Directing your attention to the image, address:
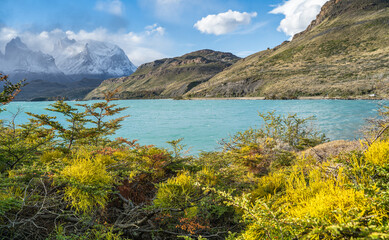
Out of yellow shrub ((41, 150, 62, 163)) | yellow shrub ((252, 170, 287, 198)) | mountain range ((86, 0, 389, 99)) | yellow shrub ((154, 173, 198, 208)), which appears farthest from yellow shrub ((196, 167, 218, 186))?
mountain range ((86, 0, 389, 99))

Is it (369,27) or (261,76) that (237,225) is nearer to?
(261,76)

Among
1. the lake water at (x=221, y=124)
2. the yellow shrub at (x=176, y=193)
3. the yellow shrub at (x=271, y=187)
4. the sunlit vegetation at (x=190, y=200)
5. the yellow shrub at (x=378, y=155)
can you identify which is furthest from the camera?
the lake water at (x=221, y=124)

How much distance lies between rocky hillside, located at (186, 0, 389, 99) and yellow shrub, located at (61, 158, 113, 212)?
158 feet

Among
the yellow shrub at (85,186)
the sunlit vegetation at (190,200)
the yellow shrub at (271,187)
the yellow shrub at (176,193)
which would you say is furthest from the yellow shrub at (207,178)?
the yellow shrub at (85,186)

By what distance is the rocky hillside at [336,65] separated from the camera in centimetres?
4834

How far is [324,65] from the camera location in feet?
221

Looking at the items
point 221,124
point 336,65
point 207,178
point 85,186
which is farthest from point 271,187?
point 336,65

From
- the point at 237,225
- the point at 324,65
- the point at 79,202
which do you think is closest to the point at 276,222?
the point at 237,225

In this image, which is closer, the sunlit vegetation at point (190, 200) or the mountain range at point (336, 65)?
the sunlit vegetation at point (190, 200)

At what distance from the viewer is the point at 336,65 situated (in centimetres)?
6362

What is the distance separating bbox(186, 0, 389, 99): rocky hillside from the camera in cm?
4834

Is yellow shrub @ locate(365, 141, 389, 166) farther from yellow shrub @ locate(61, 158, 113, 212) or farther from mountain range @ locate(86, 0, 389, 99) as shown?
mountain range @ locate(86, 0, 389, 99)

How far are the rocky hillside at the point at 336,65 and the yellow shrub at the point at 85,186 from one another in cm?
4806

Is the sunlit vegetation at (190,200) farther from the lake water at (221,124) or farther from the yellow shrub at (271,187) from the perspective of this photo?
the lake water at (221,124)
